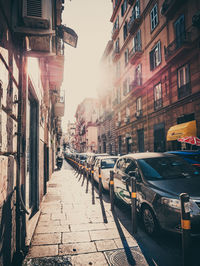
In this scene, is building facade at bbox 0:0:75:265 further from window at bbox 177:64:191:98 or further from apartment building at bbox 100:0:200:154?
window at bbox 177:64:191:98

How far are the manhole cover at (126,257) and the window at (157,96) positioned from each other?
593 inches

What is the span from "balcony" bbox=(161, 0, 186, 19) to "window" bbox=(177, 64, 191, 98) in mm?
4402

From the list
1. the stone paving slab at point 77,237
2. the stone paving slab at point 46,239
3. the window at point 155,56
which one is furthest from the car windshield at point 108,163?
the window at point 155,56

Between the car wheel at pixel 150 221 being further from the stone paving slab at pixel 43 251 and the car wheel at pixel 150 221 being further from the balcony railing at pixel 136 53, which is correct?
the balcony railing at pixel 136 53

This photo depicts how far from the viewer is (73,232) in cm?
415

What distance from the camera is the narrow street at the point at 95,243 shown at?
10.2ft

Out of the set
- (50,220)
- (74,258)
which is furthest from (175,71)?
(74,258)

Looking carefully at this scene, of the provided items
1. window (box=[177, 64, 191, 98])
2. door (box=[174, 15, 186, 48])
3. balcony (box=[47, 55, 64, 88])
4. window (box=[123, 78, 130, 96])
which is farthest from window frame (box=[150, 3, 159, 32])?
balcony (box=[47, 55, 64, 88])

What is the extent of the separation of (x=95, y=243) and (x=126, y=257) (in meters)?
0.70

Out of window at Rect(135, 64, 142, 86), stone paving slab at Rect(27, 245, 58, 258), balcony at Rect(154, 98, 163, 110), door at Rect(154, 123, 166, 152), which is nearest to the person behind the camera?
stone paving slab at Rect(27, 245, 58, 258)

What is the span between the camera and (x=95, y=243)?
12.0 feet

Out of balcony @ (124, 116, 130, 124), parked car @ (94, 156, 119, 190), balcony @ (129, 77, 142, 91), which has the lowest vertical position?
parked car @ (94, 156, 119, 190)

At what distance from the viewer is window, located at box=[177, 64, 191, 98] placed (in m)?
13.7

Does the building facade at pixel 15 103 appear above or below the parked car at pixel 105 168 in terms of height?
above
